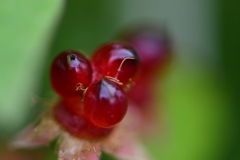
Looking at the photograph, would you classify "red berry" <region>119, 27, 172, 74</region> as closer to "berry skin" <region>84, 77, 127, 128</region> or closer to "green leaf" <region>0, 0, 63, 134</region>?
"green leaf" <region>0, 0, 63, 134</region>

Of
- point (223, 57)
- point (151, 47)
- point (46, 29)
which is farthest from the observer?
point (223, 57)

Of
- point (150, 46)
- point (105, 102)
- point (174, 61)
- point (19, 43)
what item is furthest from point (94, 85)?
point (174, 61)

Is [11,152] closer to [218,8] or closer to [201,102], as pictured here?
[201,102]

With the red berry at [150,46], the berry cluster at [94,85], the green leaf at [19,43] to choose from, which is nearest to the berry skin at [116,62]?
the berry cluster at [94,85]

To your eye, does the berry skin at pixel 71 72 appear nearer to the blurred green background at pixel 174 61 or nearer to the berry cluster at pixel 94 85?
the berry cluster at pixel 94 85

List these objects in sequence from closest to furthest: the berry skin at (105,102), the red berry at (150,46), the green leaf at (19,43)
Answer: the berry skin at (105,102) → the green leaf at (19,43) → the red berry at (150,46)

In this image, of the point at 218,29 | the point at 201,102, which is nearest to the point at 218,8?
the point at 218,29
